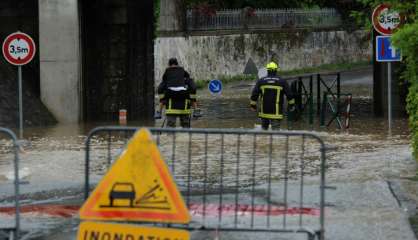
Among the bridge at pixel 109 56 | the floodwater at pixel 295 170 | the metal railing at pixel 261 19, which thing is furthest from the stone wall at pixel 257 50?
the floodwater at pixel 295 170

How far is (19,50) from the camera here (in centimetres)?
2127

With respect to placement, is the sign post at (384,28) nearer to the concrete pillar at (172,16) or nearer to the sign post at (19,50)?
the sign post at (19,50)

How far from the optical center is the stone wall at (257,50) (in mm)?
48938

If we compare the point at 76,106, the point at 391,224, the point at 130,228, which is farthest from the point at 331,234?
the point at 76,106

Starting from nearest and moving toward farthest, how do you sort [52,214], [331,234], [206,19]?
[331,234]
[52,214]
[206,19]

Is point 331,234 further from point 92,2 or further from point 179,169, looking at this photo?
point 92,2

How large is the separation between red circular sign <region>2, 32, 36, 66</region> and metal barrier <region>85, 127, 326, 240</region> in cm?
251

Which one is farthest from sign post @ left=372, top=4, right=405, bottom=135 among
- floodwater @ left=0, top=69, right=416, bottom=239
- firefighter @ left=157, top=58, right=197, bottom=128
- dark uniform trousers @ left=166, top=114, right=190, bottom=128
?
dark uniform trousers @ left=166, top=114, right=190, bottom=128

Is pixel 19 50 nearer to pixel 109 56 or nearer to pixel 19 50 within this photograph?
pixel 19 50

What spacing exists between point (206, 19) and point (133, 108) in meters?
23.3

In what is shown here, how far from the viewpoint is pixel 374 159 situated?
16.6 metres

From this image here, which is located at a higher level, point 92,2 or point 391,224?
point 92,2

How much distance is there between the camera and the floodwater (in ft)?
36.0

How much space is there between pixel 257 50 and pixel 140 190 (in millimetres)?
44206
